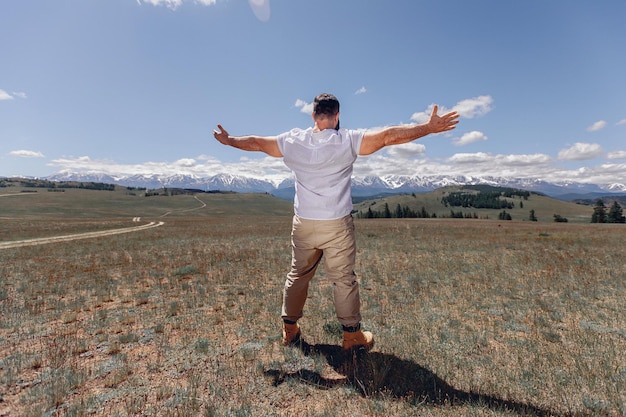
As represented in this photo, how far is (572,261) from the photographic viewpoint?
42.1 ft

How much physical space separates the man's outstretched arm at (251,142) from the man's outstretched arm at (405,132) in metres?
1.33

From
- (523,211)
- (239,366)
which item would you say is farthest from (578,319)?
(523,211)

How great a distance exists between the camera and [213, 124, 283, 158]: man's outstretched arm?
15.2ft

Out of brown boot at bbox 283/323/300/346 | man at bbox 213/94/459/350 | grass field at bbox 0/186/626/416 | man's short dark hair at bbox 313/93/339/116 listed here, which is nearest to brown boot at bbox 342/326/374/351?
man at bbox 213/94/459/350

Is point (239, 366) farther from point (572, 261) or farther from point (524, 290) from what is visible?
point (572, 261)

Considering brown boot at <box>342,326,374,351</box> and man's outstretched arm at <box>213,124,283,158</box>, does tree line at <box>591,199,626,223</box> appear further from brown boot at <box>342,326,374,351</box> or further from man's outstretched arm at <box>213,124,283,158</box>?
man's outstretched arm at <box>213,124,283,158</box>

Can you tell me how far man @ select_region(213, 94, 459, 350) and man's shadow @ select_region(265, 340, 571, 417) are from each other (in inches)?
12.9

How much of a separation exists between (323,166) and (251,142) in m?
1.28

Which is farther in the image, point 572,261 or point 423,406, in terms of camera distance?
point 572,261

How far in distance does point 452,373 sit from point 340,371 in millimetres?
1511

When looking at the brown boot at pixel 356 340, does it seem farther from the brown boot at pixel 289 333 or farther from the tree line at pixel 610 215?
the tree line at pixel 610 215

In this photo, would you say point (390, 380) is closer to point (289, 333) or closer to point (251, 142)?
point (289, 333)

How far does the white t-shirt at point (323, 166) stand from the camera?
13.9 feet

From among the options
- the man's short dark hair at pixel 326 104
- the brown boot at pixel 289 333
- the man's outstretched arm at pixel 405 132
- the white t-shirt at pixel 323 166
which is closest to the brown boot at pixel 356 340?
the brown boot at pixel 289 333
